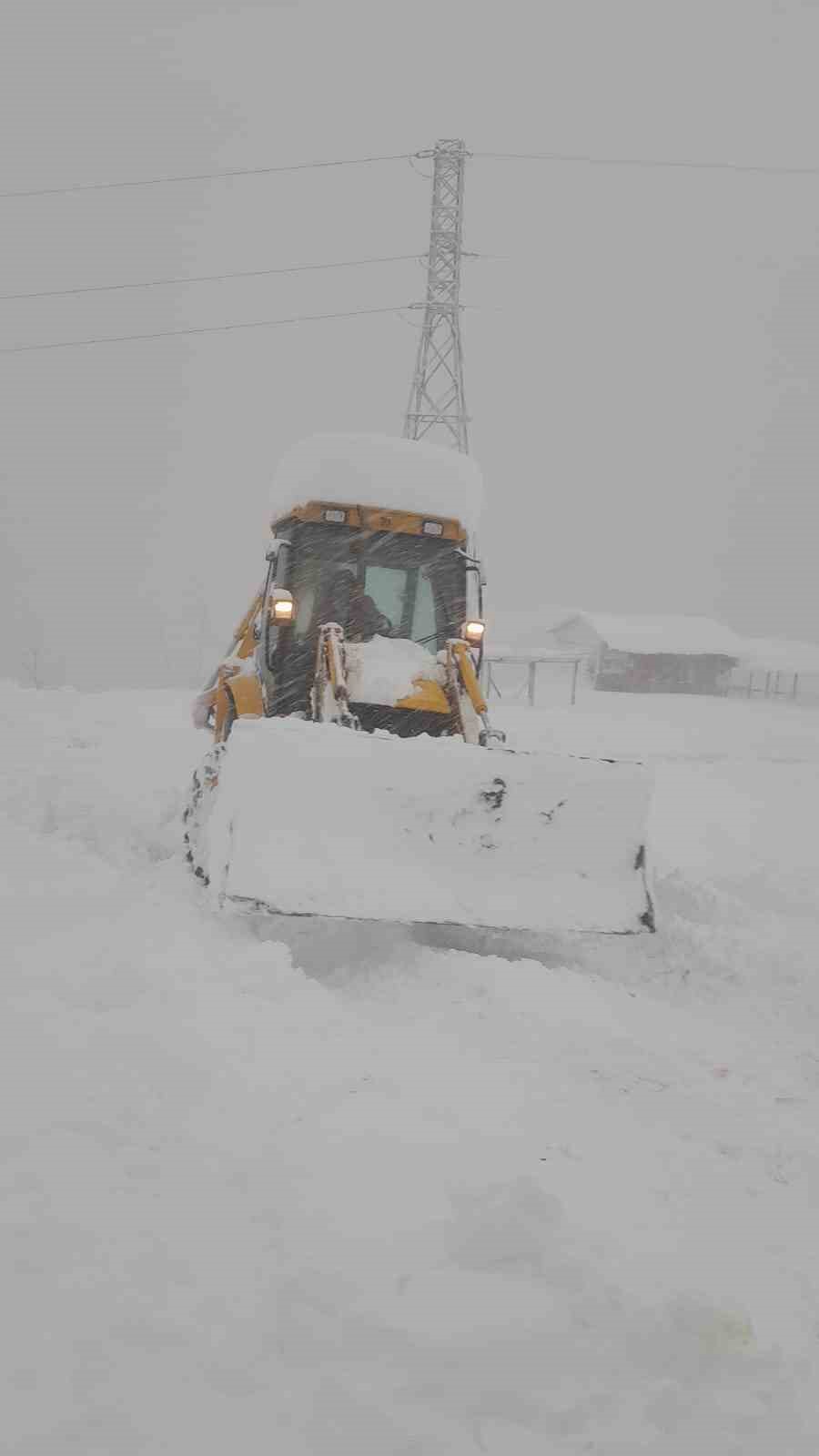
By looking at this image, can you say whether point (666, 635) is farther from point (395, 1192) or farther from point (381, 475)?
point (395, 1192)

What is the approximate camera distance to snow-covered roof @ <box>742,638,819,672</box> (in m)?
42.7

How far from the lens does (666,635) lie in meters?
42.8

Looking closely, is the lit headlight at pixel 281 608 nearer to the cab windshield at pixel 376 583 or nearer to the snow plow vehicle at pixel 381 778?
the snow plow vehicle at pixel 381 778

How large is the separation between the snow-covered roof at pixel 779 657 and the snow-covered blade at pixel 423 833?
1561 inches

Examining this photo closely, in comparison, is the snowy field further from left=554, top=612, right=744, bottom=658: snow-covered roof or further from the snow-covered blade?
left=554, top=612, right=744, bottom=658: snow-covered roof

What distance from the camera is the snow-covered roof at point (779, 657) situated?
4269cm

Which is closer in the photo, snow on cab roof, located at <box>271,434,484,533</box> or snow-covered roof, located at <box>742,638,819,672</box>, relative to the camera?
snow on cab roof, located at <box>271,434,484,533</box>

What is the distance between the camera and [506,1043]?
342 cm

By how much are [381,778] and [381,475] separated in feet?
8.25

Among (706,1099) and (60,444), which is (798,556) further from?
(706,1099)

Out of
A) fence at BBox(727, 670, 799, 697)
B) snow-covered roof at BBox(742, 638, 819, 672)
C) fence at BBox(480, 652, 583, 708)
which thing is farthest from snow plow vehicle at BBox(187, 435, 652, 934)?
snow-covered roof at BBox(742, 638, 819, 672)

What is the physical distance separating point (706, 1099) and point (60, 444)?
164670 mm

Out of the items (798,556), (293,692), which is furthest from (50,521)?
(293,692)

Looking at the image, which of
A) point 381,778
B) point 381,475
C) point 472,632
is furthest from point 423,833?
point 381,475
